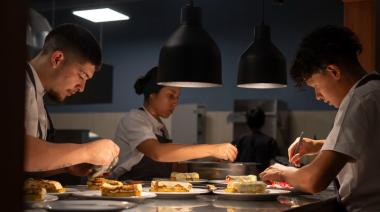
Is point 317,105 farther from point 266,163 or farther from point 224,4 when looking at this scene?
point 224,4

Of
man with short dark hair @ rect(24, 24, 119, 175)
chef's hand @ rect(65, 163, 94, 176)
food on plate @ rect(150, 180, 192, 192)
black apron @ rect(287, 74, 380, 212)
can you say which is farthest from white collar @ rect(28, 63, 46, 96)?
black apron @ rect(287, 74, 380, 212)

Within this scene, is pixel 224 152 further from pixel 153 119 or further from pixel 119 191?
pixel 119 191

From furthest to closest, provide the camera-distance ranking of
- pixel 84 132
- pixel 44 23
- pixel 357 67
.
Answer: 1. pixel 84 132
2. pixel 44 23
3. pixel 357 67

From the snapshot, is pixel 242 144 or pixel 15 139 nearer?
pixel 15 139

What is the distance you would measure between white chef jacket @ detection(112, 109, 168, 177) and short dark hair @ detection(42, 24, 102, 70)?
0.97 metres

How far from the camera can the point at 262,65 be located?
11.0 feet

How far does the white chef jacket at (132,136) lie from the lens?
11.4 ft

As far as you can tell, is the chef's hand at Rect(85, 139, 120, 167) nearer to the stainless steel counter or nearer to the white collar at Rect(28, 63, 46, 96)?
the stainless steel counter

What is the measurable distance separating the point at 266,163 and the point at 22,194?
5.51m

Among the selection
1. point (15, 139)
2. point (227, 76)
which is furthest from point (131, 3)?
point (15, 139)

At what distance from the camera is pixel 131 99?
318 inches

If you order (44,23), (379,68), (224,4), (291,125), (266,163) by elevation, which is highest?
(224,4)

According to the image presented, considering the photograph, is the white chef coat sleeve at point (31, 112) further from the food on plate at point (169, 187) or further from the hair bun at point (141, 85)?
the hair bun at point (141, 85)

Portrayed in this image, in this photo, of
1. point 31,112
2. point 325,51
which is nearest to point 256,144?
point 325,51
